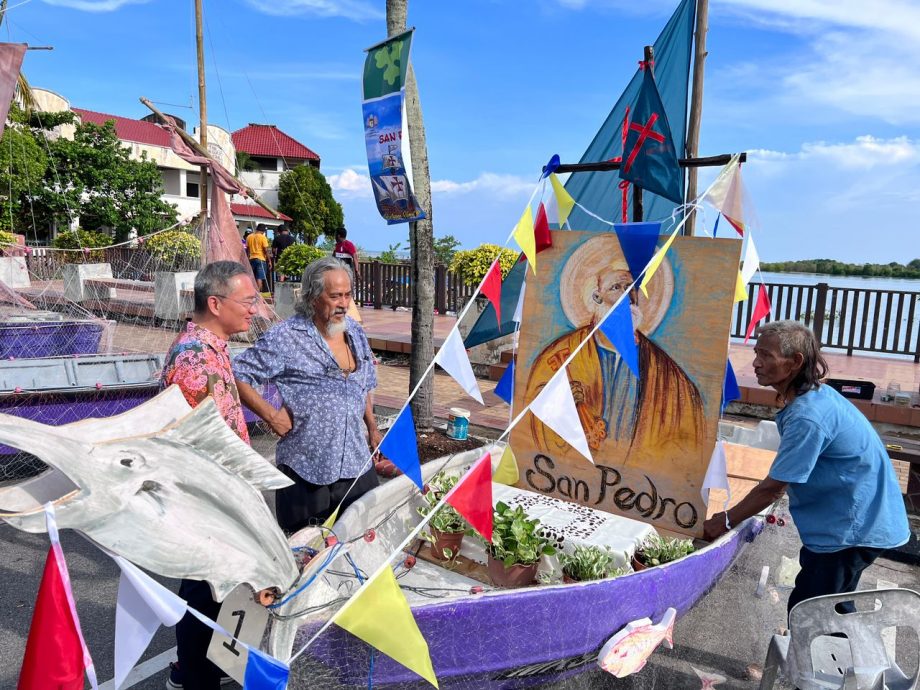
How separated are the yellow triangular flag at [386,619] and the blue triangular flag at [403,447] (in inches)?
29.9

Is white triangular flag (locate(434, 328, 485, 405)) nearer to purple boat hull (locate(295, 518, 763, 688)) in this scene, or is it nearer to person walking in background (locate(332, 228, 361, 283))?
purple boat hull (locate(295, 518, 763, 688))

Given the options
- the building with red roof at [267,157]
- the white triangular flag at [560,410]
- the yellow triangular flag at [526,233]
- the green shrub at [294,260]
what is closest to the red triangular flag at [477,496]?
the white triangular flag at [560,410]

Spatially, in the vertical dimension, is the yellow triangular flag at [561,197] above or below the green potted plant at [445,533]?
above

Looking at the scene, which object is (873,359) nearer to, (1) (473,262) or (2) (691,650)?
(1) (473,262)

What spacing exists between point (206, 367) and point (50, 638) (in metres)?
1.02

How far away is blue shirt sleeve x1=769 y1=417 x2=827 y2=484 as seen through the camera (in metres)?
2.35

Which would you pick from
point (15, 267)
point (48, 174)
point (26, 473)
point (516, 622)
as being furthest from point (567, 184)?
point (48, 174)

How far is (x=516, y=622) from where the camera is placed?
2.30 metres

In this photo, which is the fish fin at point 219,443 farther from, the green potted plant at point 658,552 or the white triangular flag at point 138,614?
the green potted plant at point 658,552

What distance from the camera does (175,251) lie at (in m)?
12.1

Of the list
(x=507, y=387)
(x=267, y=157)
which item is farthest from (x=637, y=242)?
(x=267, y=157)

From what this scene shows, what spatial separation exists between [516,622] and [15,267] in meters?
9.20

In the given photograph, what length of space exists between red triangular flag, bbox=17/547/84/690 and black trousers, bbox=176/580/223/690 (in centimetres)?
73

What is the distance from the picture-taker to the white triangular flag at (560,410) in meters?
2.67
